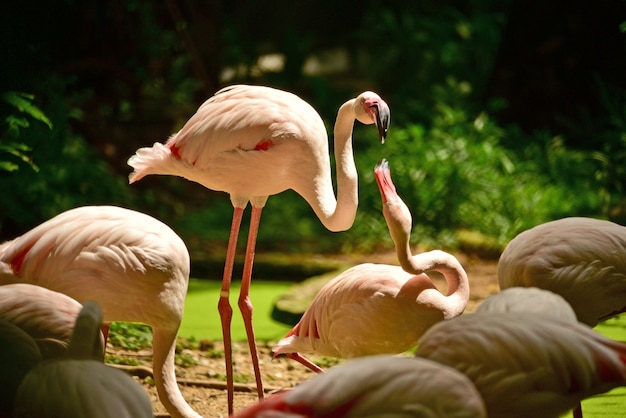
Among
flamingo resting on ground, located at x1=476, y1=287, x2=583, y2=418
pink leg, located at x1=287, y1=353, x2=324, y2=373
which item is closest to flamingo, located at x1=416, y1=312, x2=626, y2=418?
flamingo resting on ground, located at x1=476, y1=287, x2=583, y2=418

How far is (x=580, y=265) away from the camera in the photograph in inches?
139

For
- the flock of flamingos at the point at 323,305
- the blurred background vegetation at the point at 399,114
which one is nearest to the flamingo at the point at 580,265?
the flock of flamingos at the point at 323,305

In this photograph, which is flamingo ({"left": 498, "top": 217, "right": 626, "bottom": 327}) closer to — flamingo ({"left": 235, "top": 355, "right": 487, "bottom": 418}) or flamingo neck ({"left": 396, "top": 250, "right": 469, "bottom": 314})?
flamingo neck ({"left": 396, "top": 250, "right": 469, "bottom": 314})

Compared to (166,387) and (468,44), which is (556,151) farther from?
(166,387)

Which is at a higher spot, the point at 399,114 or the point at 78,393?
the point at 399,114

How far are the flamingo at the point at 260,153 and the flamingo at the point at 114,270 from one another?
0.59 meters

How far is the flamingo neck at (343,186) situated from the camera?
4171 mm

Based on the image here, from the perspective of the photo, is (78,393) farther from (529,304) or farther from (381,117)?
(381,117)

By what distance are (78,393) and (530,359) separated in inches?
53.7

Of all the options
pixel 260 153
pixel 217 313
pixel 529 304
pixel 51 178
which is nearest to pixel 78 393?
pixel 529 304

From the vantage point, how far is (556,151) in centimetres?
930

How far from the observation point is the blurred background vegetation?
7.55 m

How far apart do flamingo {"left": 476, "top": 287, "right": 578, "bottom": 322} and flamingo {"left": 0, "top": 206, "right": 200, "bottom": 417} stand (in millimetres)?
1387

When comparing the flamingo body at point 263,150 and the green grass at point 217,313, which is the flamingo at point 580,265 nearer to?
the flamingo body at point 263,150
